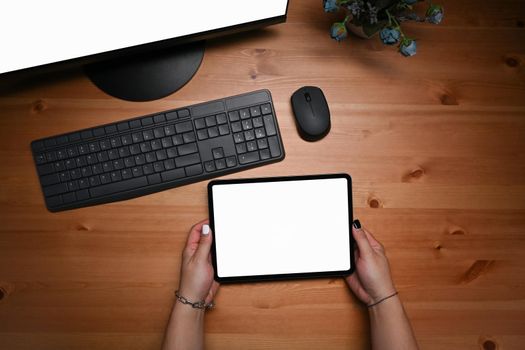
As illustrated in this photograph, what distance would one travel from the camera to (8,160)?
0.73 m

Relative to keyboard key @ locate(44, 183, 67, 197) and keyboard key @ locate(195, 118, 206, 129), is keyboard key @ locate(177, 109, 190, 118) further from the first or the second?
keyboard key @ locate(44, 183, 67, 197)

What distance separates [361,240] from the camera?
0.70 m

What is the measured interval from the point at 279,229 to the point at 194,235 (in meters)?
0.14

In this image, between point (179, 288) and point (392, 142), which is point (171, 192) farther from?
point (392, 142)

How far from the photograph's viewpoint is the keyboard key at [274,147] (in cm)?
72

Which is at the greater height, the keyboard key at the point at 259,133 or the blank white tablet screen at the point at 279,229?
the keyboard key at the point at 259,133

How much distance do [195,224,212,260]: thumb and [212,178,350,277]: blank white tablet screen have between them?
16 mm

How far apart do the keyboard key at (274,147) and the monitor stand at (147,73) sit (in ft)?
0.62

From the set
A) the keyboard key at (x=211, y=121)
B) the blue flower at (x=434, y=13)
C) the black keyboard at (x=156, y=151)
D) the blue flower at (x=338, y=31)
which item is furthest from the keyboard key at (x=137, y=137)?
the blue flower at (x=434, y=13)

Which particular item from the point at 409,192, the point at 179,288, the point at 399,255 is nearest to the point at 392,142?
the point at 409,192

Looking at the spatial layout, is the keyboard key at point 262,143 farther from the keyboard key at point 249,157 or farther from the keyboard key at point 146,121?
the keyboard key at point 146,121

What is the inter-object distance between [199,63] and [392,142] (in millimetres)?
376

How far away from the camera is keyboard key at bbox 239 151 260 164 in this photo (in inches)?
28.1

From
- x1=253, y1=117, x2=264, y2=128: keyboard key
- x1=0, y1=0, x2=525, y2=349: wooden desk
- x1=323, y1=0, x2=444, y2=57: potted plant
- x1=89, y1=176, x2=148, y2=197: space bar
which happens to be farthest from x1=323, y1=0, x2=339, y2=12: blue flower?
x1=89, y1=176, x2=148, y2=197: space bar
